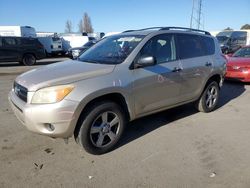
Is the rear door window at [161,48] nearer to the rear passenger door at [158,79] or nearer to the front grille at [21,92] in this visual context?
the rear passenger door at [158,79]

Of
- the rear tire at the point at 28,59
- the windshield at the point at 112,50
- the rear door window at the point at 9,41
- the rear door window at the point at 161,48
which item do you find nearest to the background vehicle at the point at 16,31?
the rear tire at the point at 28,59

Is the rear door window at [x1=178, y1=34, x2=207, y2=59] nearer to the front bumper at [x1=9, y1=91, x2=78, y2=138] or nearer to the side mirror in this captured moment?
the side mirror

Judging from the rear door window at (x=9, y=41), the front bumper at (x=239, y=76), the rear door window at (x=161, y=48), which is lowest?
the front bumper at (x=239, y=76)

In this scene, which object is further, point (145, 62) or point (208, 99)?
point (208, 99)

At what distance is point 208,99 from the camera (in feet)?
20.7

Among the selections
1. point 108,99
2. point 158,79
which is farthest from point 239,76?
point 108,99

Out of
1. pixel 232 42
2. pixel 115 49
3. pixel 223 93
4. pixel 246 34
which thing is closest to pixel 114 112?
pixel 115 49

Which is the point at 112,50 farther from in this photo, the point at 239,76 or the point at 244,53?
the point at 244,53

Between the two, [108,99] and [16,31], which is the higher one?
[16,31]

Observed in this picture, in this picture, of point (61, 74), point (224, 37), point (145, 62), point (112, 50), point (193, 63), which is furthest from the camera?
point (224, 37)

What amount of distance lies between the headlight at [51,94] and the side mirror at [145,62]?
1.20 meters

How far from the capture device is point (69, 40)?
2942 centimetres

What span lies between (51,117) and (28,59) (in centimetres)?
1579

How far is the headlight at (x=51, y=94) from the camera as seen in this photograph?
145 inches
